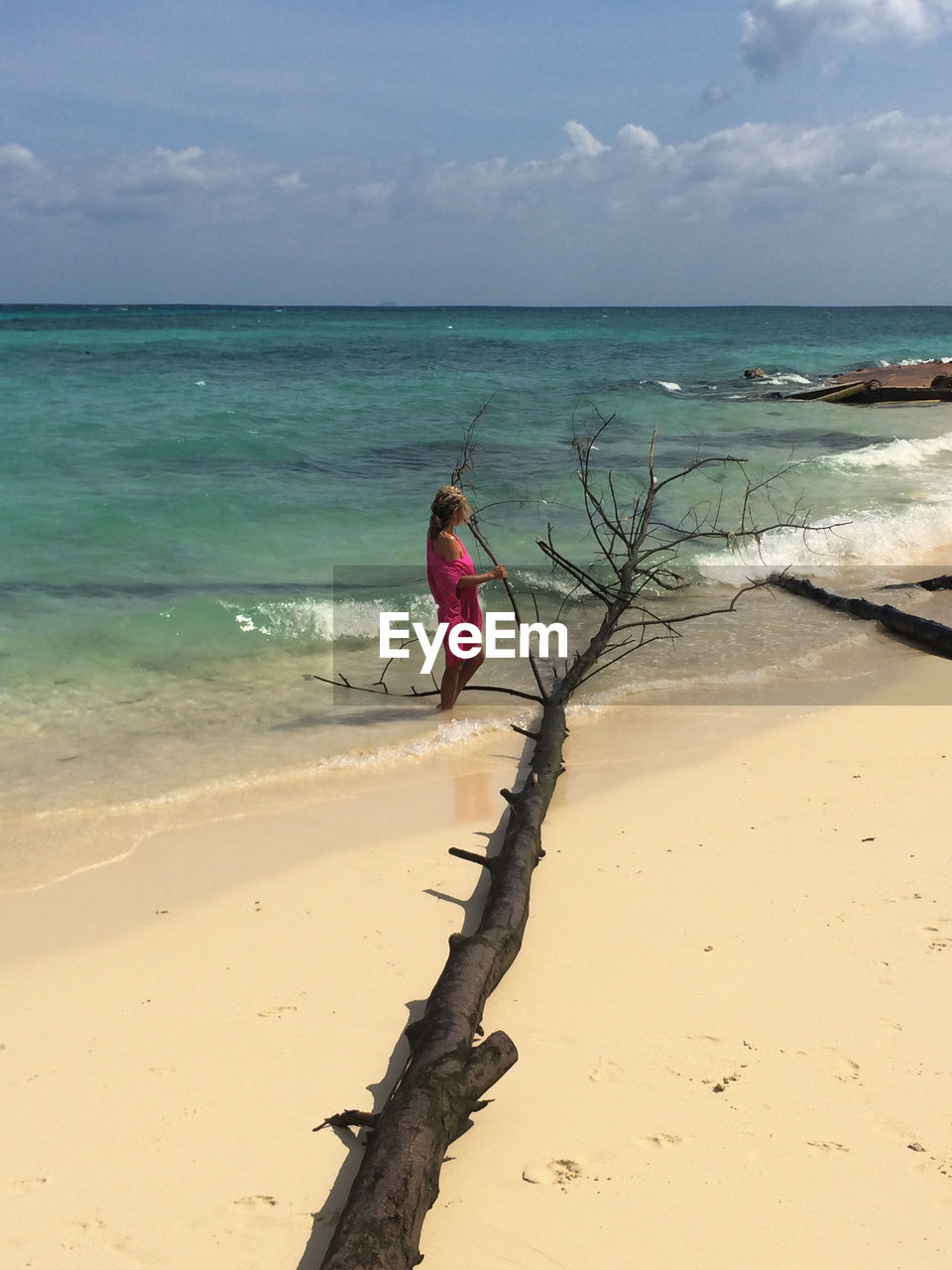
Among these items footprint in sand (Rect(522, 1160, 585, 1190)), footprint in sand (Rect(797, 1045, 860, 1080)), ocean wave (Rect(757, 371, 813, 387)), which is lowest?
footprint in sand (Rect(522, 1160, 585, 1190))

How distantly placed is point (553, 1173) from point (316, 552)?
9610 millimetres

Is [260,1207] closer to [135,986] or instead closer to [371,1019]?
[371,1019]

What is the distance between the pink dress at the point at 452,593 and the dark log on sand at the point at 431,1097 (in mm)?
2866

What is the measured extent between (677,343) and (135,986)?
64.3 m

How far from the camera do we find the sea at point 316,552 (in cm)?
682

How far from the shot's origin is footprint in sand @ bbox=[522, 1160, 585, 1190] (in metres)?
3.02

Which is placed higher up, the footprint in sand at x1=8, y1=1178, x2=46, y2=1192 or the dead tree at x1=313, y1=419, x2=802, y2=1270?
the dead tree at x1=313, y1=419, x2=802, y2=1270

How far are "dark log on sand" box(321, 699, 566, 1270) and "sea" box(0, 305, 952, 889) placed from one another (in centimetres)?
229

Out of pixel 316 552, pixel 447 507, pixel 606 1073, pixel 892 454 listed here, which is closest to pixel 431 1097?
pixel 606 1073

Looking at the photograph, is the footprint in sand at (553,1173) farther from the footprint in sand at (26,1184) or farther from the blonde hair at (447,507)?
the blonde hair at (447,507)

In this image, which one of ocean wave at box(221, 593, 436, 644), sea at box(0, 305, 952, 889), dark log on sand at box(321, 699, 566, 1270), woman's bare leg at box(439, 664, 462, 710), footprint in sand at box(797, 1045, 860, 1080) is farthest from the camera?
ocean wave at box(221, 593, 436, 644)

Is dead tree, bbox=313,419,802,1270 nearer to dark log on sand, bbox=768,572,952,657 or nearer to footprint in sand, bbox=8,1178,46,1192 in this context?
footprint in sand, bbox=8,1178,46,1192

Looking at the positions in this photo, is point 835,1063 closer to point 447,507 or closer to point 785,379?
point 447,507

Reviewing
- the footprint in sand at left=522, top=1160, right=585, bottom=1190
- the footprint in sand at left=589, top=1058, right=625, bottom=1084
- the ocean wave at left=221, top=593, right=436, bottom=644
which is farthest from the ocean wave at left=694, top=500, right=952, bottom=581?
the footprint in sand at left=522, top=1160, right=585, bottom=1190
